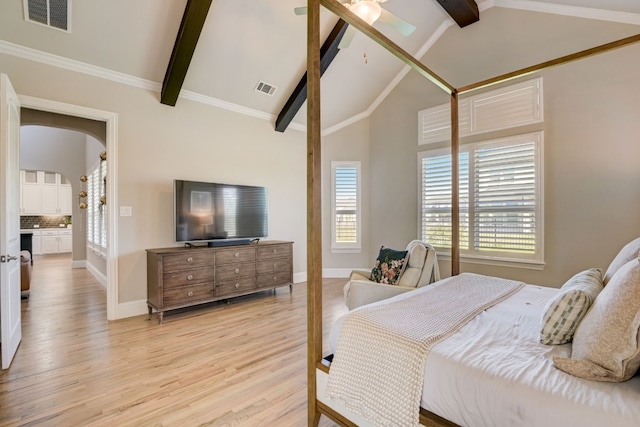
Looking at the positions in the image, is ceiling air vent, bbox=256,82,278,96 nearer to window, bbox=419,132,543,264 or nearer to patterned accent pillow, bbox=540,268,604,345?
window, bbox=419,132,543,264

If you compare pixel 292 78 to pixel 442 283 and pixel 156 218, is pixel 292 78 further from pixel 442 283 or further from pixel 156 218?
pixel 442 283

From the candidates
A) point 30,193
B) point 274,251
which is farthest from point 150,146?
point 30,193

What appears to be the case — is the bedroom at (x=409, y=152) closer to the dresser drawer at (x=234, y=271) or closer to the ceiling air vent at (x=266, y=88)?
the ceiling air vent at (x=266, y=88)

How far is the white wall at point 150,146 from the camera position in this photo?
3.22 meters

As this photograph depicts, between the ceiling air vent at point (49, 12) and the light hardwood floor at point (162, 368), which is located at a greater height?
the ceiling air vent at point (49, 12)

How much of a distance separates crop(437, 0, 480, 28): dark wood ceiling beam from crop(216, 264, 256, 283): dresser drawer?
13.8 feet

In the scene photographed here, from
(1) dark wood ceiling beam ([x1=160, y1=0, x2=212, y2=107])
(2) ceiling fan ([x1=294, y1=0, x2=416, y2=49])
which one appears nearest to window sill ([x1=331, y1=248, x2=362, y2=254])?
(1) dark wood ceiling beam ([x1=160, y1=0, x2=212, y2=107])

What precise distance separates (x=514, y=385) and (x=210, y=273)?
337 cm

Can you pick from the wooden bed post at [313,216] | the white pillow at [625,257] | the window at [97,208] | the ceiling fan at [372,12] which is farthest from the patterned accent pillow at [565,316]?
the window at [97,208]

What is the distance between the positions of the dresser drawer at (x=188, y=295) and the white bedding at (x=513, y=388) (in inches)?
120

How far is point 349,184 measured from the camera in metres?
5.67

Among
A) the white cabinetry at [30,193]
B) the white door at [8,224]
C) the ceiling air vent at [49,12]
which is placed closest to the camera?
the white door at [8,224]

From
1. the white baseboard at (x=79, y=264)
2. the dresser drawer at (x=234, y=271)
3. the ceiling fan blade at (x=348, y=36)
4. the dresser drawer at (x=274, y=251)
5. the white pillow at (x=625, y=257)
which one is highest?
the ceiling fan blade at (x=348, y=36)

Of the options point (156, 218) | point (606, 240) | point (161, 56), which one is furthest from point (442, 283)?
point (161, 56)
